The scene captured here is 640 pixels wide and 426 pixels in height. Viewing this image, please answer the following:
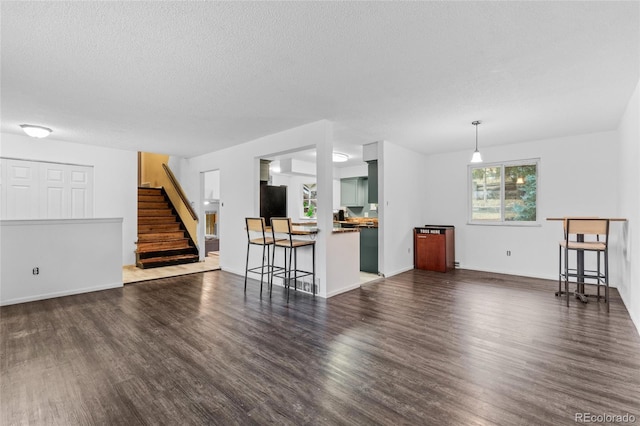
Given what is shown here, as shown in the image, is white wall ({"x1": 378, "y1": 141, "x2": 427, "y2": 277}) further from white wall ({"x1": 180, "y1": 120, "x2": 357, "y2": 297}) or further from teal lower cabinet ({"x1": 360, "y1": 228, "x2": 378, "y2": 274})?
white wall ({"x1": 180, "y1": 120, "x2": 357, "y2": 297})

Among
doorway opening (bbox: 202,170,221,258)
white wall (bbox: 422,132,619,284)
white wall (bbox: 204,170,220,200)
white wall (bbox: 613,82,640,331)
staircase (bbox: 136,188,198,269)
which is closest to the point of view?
white wall (bbox: 613,82,640,331)

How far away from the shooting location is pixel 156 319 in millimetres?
3283

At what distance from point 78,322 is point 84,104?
8.23ft

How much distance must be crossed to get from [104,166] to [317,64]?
5.48 metres

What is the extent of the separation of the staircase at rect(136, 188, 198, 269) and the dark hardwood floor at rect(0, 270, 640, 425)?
2.36 m

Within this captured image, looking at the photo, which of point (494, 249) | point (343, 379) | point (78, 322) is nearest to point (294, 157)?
point (494, 249)

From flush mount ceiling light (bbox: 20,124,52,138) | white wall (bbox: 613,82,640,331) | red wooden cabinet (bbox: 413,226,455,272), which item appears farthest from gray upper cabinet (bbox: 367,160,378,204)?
flush mount ceiling light (bbox: 20,124,52,138)

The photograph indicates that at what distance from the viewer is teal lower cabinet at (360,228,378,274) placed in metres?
5.67

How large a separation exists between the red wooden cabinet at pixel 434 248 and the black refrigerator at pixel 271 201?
283 cm

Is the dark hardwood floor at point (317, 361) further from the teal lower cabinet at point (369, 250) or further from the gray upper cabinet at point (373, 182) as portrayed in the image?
the gray upper cabinet at point (373, 182)

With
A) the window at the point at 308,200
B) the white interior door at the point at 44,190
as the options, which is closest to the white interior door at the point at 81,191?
the white interior door at the point at 44,190

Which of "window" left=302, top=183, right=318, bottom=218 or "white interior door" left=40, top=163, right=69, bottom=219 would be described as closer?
"white interior door" left=40, top=163, right=69, bottom=219

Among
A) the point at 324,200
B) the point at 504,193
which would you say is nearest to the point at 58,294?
the point at 324,200

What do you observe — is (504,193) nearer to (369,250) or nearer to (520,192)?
(520,192)
